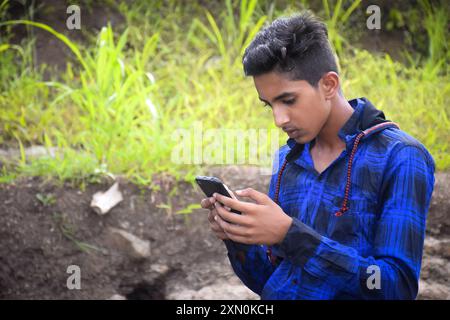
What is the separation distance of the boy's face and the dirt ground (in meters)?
2.00

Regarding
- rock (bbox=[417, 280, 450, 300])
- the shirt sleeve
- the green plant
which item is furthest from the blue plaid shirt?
the green plant

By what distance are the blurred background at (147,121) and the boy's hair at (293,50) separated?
208 cm

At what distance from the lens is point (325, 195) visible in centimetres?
169

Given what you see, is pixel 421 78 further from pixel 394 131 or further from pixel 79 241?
pixel 394 131

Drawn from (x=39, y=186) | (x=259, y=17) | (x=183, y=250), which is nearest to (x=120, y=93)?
(x=39, y=186)

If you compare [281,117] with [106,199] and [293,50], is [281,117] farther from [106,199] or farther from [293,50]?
[106,199]

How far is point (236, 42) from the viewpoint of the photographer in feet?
15.7

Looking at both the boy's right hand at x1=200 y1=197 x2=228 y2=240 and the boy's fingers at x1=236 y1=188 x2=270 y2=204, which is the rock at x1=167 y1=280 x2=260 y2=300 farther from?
the boy's fingers at x1=236 y1=188 x2=270 y2=204

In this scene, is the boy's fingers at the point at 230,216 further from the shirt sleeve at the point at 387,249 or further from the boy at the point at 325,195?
the shirt sleeve at the point at 387,249

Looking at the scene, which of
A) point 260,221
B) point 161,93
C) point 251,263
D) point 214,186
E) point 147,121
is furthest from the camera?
point 161,93

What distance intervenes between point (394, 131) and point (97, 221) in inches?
95.7

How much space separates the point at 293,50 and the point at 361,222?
1.73ft

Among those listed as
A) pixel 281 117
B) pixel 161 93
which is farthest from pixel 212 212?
pixel 161 93

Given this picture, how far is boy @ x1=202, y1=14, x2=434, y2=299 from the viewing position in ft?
4.90
